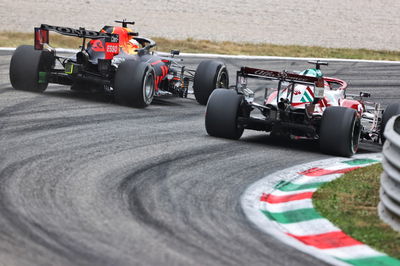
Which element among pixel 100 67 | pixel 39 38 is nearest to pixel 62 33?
pixel 39 38

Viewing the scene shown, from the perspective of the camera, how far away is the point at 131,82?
15.2 meters

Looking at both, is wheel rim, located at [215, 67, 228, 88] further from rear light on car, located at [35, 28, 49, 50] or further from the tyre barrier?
the tyre barrier

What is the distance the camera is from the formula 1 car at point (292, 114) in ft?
37.9

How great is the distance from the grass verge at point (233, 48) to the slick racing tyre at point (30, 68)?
1057cm

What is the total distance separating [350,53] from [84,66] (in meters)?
18.3

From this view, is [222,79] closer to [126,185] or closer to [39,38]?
[39,38]

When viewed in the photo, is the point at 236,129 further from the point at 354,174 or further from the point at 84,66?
the point at 84,66

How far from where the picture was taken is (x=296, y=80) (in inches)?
463

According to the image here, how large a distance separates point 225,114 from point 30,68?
17.4ft

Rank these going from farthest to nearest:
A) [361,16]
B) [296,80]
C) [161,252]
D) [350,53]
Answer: [361,16] < [350,53] < [296,80] < [161,252]

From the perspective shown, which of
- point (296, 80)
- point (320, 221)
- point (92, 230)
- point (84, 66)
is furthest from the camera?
point (84, 66)

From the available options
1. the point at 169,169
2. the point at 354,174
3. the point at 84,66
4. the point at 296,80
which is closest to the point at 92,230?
the point at 169,169

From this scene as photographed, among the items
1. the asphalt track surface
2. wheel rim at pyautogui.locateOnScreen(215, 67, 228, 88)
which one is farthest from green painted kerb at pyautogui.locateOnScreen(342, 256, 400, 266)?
wheel rim at pyautogui.locateOnScreen(215, 67, 228, 88)

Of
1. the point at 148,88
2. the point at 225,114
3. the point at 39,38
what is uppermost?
the point at 39,38
